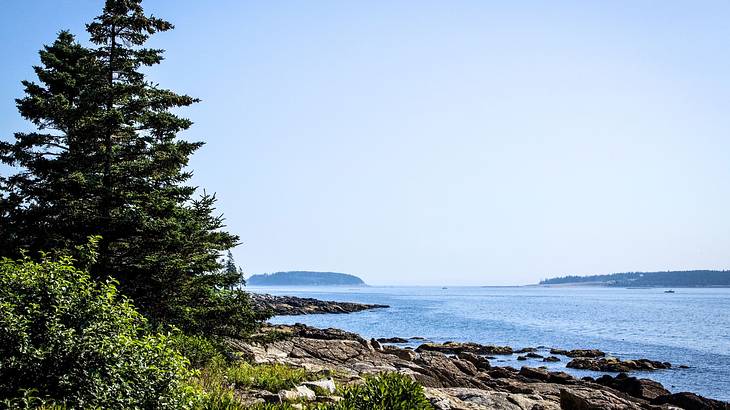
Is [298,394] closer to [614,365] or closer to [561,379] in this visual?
[561,379]

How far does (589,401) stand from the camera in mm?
18172

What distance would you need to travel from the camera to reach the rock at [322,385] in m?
13.4

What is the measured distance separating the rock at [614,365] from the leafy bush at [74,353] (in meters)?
36.2

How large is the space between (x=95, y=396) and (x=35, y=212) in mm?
10650

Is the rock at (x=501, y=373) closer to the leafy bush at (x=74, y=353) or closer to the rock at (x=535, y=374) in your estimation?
the rock at (x=535, y=374)

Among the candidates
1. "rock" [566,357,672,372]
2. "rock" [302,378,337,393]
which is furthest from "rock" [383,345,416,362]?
"rock" [566,357,672,372]

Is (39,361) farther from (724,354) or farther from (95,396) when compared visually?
(724,354)

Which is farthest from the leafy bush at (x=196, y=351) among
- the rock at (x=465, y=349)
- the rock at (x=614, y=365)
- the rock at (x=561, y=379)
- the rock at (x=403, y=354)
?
the rock at (x=465, y=349)

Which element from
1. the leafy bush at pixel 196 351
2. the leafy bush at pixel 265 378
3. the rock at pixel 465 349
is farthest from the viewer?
the rock at pixel 465 349

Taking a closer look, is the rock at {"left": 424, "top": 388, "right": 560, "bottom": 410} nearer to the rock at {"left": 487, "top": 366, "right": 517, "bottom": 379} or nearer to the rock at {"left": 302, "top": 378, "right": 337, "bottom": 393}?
the rock at {"left": 302, "top": 378, "right": 337, "bottom": 393}

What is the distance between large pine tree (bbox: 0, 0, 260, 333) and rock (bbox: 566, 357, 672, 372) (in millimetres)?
29313

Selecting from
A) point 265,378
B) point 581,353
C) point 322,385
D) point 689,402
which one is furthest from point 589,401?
point 581,353

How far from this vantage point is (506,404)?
15.5 m

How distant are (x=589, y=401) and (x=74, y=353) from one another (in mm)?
16579
